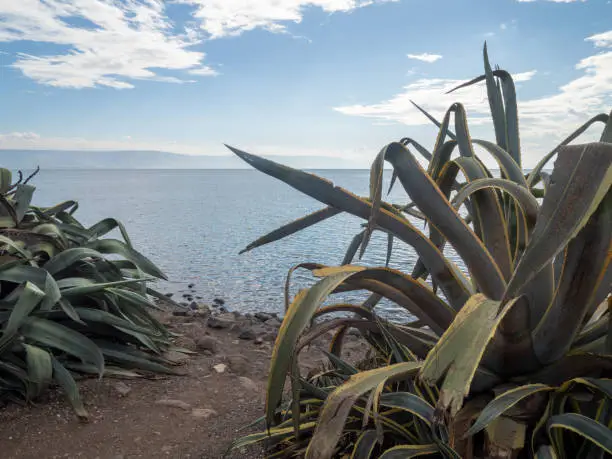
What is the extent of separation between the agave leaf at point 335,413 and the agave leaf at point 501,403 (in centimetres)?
24

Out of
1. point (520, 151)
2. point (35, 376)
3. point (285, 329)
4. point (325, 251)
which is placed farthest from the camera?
point (325, 251)

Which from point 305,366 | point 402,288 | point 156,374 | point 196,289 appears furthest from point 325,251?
point 402,288

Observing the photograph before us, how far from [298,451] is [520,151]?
1453 mm

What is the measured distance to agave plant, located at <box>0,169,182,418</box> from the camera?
2.53m

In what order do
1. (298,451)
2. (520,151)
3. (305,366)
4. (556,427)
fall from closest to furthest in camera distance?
(556,427) < (298,451) < (520,151) < (305,366)

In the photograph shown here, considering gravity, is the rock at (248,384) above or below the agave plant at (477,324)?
below

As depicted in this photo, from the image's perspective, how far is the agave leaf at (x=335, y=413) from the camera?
3.98ft

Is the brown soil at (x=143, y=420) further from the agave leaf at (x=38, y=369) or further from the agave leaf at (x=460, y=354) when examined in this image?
the agave leaf at (x=460, y=354)

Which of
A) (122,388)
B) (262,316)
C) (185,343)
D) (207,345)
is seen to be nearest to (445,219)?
(122,388)

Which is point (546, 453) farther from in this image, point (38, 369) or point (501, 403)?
point (38, 369)

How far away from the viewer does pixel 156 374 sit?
3.02 m

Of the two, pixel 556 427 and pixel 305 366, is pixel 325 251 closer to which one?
pixel 305 366

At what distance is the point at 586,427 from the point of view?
50.9 inches

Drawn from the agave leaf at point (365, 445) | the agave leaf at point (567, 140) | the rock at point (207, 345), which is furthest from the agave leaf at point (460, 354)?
the rock at point (207, 345)
